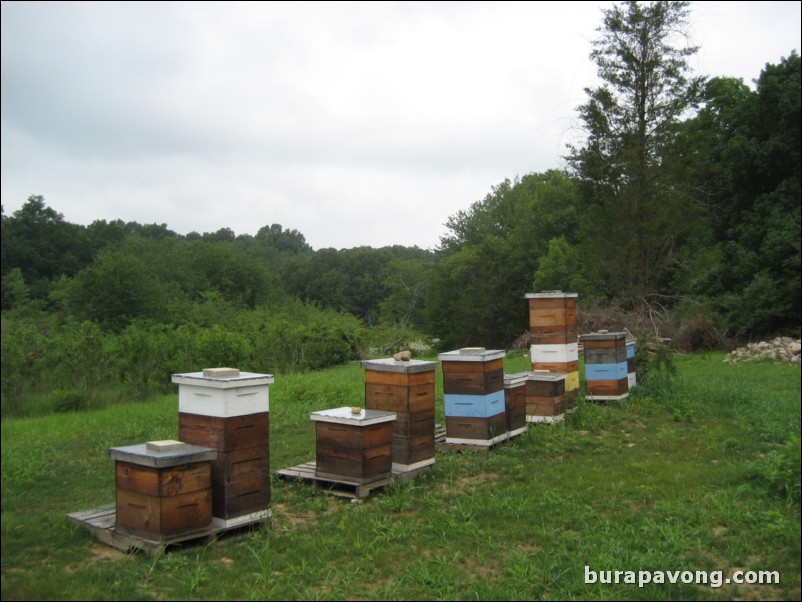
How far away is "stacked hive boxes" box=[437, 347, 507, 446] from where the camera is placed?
749cm

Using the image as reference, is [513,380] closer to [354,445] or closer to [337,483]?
[354,445]

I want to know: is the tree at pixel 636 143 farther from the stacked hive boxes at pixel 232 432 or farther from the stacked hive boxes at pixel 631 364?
the stacked hive boxes at pixel 232 432

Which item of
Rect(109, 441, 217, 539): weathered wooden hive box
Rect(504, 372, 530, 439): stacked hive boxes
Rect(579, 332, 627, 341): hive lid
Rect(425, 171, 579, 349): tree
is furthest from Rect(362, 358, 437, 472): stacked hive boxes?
Rect(425, 171, 579, 349): tree

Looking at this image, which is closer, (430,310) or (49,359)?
(49,359)

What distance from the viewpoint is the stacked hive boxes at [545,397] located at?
8984 mm

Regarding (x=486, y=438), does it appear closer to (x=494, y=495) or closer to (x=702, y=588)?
(x=494, y=495)

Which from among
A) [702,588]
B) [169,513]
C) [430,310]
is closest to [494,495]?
[702,588]

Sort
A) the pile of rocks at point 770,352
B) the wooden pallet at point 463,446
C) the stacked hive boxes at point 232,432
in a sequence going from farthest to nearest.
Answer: the pile of rocks at point 770,352
the wooden pallet at point 463,446
the stacked hive boxes at point 232,432

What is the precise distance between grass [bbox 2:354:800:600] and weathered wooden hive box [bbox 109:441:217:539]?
0.19 metres

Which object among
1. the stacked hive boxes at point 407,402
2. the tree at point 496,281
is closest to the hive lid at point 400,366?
the stacked hive boxes at point 407,402

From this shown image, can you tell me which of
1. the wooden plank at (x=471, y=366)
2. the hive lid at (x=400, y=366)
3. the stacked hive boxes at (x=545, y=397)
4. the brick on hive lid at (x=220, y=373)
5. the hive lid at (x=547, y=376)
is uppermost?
the brick on hive lid at (x=220, y=373)

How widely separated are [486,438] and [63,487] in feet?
13.8

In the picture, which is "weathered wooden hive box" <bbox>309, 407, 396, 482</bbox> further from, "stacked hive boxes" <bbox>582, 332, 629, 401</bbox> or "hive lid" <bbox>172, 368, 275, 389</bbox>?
"stacked hive boxes" <bbox>582, 332, 629, 401</bbox>

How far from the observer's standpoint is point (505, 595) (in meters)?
3.77
